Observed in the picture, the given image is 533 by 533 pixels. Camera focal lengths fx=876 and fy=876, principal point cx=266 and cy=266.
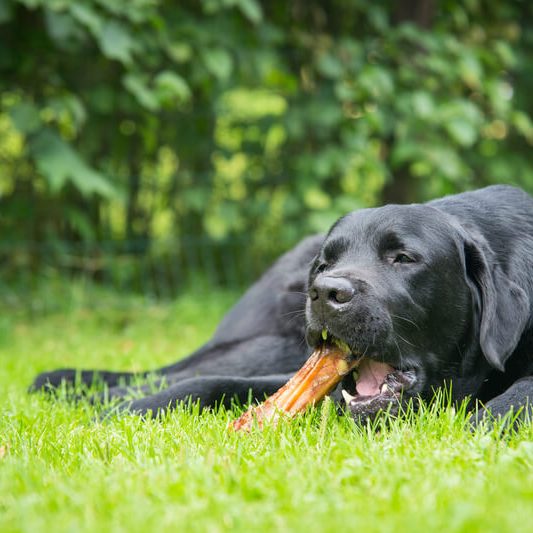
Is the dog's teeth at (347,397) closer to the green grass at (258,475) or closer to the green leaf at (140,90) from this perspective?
the green grass at (258,475)

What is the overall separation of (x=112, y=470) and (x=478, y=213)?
1.79 m

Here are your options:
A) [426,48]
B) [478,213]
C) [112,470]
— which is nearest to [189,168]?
[426,48]

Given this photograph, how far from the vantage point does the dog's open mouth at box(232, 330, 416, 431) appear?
9.16 ft

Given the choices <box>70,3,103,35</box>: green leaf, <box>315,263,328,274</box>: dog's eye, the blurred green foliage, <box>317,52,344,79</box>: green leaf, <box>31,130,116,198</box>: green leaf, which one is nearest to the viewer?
<box>315,263,328,274</box>: dog's eye

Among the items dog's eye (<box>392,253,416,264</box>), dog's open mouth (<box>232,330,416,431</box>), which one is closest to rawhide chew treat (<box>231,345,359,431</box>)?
dog's open mouth (<box>232,330,416,431</box>)

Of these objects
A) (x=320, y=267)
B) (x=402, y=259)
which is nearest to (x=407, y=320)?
(x=402, y=259)

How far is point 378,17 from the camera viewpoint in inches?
258

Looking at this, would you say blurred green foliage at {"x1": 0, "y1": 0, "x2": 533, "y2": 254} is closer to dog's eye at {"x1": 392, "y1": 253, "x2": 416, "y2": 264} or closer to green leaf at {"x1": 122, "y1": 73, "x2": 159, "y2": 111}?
green leaf at {"x1": 122, "y1": 73, "x2": 159, "y2": 111}

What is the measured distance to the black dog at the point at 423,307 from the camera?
276cm

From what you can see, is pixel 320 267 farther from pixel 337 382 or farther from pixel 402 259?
pixel 337 382

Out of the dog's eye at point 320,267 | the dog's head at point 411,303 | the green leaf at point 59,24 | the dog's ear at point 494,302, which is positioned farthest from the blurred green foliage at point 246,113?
the dog's ear at point 494,302

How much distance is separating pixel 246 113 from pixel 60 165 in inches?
71.8

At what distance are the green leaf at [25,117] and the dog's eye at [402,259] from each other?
10.9ft

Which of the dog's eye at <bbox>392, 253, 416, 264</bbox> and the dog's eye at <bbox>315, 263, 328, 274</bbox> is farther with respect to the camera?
the dog's eye at <bbox>315, 263, 328, 274</bbox>
